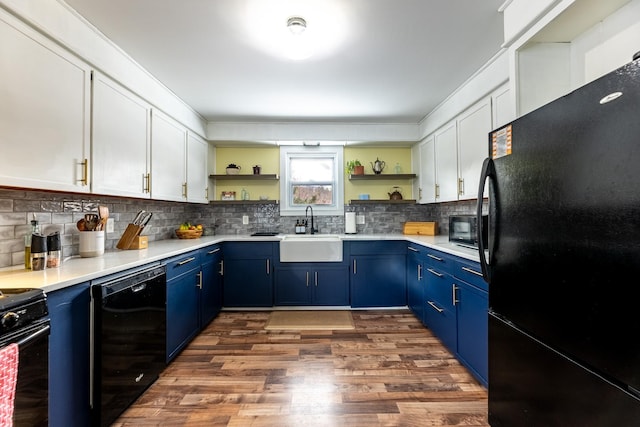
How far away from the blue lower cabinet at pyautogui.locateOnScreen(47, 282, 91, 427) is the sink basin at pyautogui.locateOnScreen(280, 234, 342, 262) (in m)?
2.22

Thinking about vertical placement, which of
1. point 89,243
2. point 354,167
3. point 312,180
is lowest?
point 89,243

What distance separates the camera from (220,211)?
4273mm

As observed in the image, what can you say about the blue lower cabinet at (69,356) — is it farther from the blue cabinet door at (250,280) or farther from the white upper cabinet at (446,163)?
the white upper cabinet at (446,163)

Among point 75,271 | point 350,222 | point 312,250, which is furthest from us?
point 350,222

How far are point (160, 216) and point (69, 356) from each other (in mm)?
2197

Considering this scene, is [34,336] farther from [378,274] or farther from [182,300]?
[378,274]

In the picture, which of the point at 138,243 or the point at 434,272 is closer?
the point at 138,243

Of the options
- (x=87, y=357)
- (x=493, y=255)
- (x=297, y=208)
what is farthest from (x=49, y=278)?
(x=297, y=208)

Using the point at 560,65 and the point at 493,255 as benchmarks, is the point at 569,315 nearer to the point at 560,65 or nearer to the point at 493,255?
the point at 493,255

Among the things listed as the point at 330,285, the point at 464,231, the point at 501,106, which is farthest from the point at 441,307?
the point at 501,106

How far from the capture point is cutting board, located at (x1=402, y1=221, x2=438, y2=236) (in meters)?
3.74

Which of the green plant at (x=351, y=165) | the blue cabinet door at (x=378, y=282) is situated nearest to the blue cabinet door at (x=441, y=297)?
the blue cabinet door at (x=378, y=282)

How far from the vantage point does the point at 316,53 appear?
7.35 ft

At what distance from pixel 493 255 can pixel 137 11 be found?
2.38 metres
